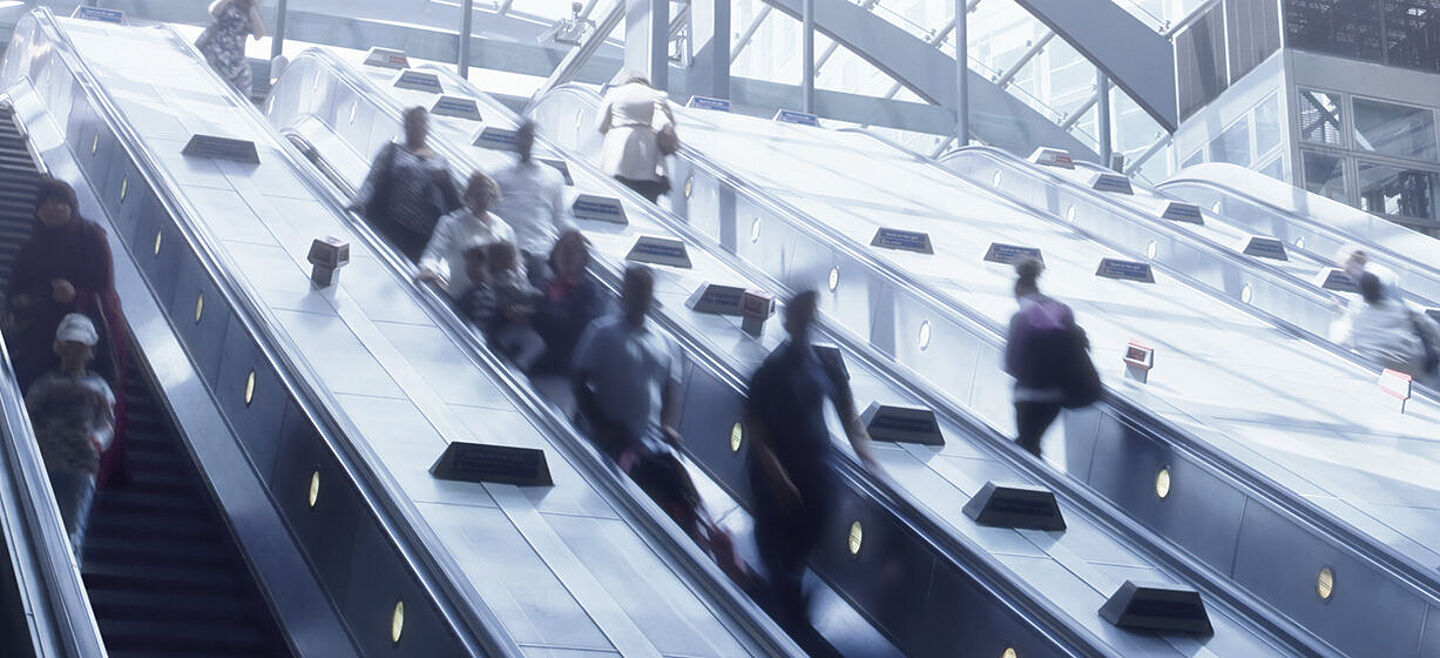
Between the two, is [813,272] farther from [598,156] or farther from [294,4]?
[294,4]

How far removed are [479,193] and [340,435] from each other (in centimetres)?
276

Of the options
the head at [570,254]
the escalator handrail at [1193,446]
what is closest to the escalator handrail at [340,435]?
the head at [570,254]

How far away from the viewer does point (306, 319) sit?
7492 mm

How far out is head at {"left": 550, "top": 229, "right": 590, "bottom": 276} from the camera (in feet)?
25.4

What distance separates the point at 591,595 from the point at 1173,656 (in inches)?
87.6

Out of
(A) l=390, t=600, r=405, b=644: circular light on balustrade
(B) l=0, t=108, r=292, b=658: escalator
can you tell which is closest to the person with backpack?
(B) l=0, t=108, r=292, b=658: escalator

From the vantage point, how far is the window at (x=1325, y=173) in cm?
2092

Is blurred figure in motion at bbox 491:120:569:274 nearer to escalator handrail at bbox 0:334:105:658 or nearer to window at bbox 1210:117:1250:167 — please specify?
escalator handrail at bbox 0:334:105:658

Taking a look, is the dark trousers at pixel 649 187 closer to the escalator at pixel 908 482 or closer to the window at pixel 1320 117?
the escalator at pixel 908 482

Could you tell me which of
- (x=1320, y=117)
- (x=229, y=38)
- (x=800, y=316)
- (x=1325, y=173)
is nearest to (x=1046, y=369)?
(x=800, y=316)

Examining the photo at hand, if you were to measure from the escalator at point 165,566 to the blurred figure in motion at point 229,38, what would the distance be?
7.76 m

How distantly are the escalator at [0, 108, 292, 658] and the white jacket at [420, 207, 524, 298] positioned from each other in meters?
1.53

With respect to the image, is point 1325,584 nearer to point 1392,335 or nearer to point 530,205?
point 1392,335

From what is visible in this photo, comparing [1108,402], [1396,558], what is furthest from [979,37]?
[1396,558]
